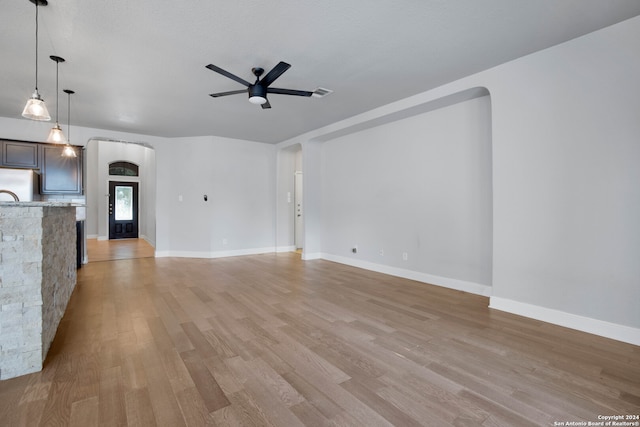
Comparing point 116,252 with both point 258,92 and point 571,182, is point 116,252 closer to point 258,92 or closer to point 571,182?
point 258,92

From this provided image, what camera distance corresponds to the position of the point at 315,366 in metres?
2.13

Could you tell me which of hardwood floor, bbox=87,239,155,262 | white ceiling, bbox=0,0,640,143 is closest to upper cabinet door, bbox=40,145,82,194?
white ceiling, bbox=0,0,640,143

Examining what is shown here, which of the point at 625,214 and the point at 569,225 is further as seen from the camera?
the point at 569,225

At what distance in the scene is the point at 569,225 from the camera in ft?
9.51

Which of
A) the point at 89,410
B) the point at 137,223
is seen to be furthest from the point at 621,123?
the point at 137,223

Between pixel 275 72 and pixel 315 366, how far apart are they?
2.68 meters

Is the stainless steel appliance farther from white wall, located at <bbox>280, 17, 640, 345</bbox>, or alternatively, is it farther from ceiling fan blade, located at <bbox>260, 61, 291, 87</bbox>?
white wall, located at <bbox>280, 17, 640, 345</bbox>

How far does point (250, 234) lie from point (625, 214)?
20.9 ft

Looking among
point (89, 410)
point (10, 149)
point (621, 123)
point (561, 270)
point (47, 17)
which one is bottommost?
point (89, 410)

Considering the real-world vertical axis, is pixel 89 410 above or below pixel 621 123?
below

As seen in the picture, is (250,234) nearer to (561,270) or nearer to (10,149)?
(10,149)

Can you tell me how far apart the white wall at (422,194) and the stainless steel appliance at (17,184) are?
17.5 ft

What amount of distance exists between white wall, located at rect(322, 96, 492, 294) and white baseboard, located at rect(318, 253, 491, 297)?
50 millimetres

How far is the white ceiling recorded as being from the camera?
2.39 m
